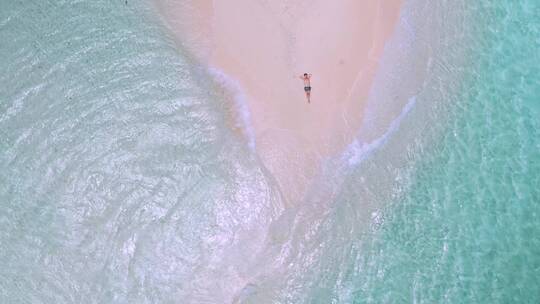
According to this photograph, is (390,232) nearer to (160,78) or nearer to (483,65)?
(483,65)

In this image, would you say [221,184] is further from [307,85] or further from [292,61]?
[292,61]

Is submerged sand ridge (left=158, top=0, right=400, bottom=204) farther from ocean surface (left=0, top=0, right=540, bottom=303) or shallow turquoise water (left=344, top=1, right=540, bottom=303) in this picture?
shallow turquoise water (left=344, top=1, right=540, bottom=303)

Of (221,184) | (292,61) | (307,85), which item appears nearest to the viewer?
(221,184)

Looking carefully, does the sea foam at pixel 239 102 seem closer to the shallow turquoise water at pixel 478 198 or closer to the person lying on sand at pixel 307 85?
the person lying on sand at pixel 307 85

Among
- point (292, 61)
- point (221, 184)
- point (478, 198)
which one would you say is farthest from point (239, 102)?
point (478, 198)

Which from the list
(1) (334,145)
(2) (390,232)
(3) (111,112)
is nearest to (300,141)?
(1) (334,145)

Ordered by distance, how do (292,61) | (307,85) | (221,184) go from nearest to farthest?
(221,184) → (307,85) → (292,61)

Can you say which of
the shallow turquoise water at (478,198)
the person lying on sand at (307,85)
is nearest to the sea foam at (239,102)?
the person lying on sand at (307,85)
